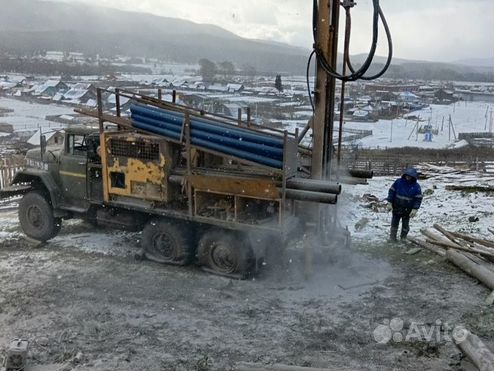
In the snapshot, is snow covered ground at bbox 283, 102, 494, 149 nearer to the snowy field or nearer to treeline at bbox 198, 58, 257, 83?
the snowy field

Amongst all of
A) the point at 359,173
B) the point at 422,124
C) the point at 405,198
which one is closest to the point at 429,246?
the point at 405,198

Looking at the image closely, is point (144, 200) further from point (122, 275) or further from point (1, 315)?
point (1, 315)

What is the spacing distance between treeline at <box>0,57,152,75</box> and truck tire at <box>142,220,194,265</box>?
253 ft

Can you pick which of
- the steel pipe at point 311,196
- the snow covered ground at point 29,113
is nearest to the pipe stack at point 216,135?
the steel pipe at point 311,196

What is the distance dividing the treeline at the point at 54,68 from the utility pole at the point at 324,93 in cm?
7796

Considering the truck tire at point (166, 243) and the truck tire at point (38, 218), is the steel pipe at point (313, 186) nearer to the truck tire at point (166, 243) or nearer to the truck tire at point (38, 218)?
the truck tire at point (166, 243)

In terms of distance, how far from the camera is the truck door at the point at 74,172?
912 centimetres

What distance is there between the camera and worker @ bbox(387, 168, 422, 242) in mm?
9375

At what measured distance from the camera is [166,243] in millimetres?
8477

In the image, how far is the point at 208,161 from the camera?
8508 millimetres

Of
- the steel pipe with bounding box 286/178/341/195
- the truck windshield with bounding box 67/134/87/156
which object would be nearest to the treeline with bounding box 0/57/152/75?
the truck windshield with bounding box 67/134/87/156

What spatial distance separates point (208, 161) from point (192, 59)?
116679mm

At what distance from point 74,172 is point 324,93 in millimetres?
4603

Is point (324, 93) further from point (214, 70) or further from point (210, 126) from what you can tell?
point (214, 70)
